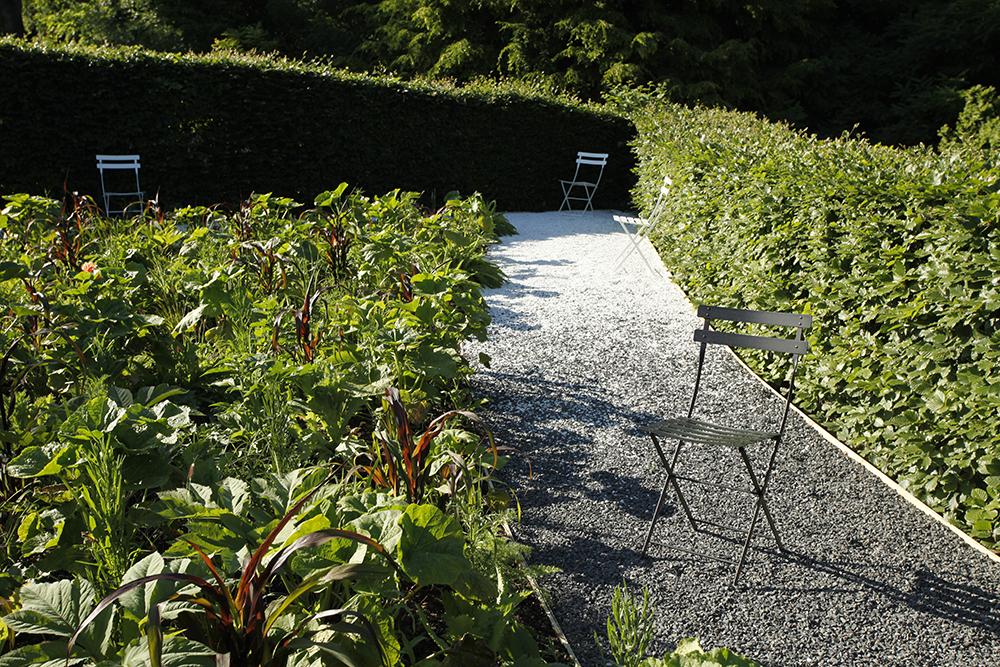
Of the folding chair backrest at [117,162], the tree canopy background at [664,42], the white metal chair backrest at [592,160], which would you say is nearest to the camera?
the folding chair backrest at [117,162]

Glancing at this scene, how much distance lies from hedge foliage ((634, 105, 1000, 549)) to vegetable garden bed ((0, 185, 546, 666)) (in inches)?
75.7

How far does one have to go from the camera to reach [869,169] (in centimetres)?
469

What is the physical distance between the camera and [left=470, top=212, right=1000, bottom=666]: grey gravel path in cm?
269

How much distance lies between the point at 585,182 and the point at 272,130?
17.7 ft

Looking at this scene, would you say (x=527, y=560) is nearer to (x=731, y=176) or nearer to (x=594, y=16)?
(x=731, y=176)

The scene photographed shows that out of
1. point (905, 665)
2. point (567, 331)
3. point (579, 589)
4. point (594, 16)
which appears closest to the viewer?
point (905, 665)

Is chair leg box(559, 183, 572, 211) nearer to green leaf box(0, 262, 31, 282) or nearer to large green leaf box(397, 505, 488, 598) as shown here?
green leaf box(0, 262, 31, 282)

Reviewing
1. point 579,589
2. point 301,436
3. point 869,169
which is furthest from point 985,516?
point 301,436

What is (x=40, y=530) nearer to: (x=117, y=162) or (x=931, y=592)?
(x=931, y=592)

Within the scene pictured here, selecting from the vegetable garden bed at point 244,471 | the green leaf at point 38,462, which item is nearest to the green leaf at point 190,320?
the vegetable garden bed at point 244,471

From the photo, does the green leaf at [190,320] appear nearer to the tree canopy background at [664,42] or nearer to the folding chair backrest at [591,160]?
the folding chair backrest at [591,160]

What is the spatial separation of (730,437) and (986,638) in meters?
1.05

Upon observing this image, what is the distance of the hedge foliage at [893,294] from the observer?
331 cm

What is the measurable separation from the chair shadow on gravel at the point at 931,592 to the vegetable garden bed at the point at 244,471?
125 centimetres
